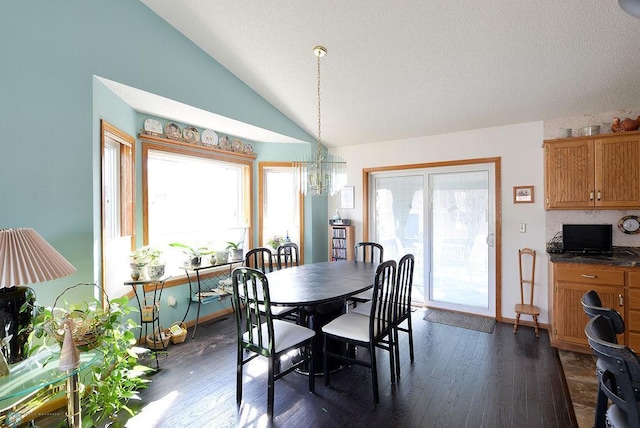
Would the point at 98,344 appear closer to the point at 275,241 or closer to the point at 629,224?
the point at 275,241

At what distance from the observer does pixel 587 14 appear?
7.29ft

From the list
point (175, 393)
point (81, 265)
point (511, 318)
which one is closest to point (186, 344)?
point (175, 393)

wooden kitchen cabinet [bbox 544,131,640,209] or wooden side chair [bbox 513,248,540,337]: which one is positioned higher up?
wooden kitchen cabinet [bbox 544,131,640,209]

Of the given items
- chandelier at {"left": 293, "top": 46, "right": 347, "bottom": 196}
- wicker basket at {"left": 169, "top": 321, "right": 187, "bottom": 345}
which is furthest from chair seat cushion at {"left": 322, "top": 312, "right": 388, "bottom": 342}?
wicker basket at {"left": 169, "top": 321, "right": 187, "bottom": 345}

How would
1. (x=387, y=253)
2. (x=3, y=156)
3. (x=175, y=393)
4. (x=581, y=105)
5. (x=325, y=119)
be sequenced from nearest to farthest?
(x=3, y=156) < (x=175, y=393) < (x=581, y=105) < (x=325, y=119) < (x=387, y=253)

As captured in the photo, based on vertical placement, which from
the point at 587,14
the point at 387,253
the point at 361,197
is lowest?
the point at 387,253

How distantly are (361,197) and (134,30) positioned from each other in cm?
341

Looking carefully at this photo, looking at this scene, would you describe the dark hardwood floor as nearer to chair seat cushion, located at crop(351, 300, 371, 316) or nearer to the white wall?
chair seat cushion, located at crop(351, 300, 371, 316)

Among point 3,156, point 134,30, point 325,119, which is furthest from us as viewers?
point 325,119

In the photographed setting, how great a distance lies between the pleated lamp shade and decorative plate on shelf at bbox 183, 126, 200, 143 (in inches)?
92.6

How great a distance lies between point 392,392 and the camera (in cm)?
237

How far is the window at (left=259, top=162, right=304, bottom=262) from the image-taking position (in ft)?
15.2

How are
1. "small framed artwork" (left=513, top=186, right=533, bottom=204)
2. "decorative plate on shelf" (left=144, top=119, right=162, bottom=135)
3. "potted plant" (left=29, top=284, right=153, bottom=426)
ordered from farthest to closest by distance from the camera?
1. "small framed artwork" (left=513, top=186, right=533, bottom=204)
2. "decorative plate on shelf" (left=144, top=119, right=162, bottom=135)
3. "potted plant" (left=29, top=284, right=153, bottom=426)

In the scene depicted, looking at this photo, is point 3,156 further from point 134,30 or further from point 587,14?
point 587,14
